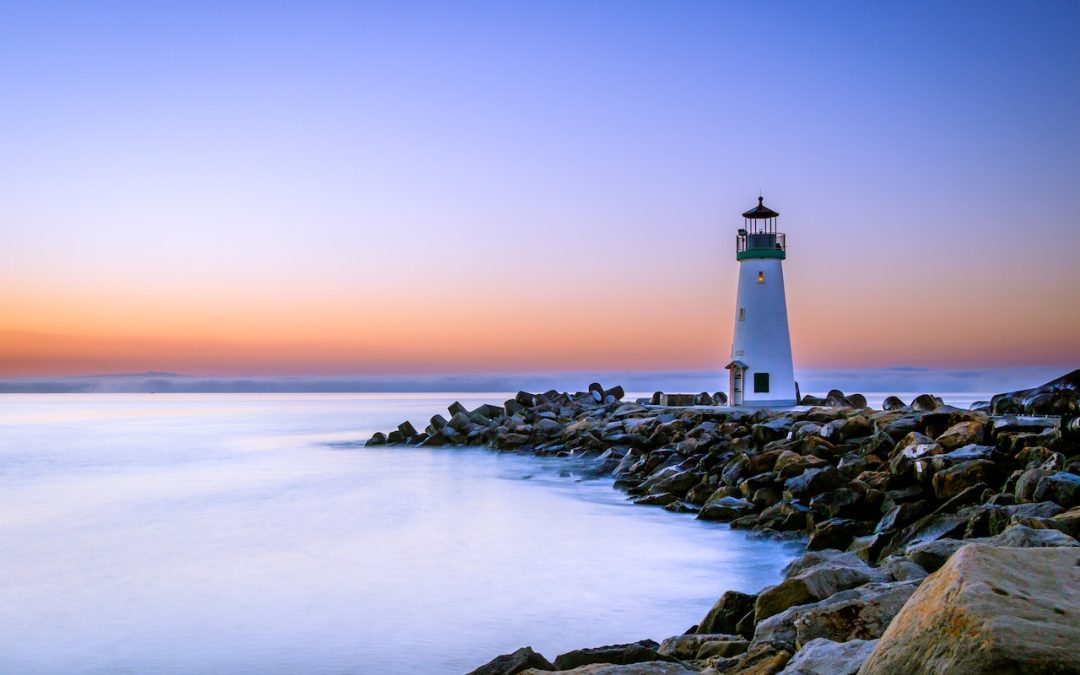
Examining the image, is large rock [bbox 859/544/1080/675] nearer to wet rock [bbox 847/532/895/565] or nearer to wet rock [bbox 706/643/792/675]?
wet rock [bbox 706/643/792/675]

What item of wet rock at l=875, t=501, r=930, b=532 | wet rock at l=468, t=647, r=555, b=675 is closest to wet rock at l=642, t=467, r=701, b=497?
wet rock at l=875, t=501, r=930, b=532

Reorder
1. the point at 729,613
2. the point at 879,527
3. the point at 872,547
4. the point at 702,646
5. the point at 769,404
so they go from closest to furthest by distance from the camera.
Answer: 1. the point at 702,646
2. the point at 729,613
3. the point at 872,547
4. the point at 879,527
5. the point at 769,404

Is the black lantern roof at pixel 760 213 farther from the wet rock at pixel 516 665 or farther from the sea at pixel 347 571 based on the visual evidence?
the wet rock at pixel 516 665

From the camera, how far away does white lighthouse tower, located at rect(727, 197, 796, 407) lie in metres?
22.2

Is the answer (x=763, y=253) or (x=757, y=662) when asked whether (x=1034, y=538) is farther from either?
(x=763, y=253)

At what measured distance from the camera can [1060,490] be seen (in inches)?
263

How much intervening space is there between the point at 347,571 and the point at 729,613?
5.23m

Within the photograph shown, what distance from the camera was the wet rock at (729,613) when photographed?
5.22 metres

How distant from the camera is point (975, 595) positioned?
233cm

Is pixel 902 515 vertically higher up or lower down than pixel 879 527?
higher up

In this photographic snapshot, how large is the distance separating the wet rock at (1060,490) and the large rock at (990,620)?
4.47 metres

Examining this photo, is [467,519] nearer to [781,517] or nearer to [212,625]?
[781,517]

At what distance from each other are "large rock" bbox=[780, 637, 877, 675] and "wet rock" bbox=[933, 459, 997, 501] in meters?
5.67

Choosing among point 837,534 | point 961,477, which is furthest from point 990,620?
point 961,477
